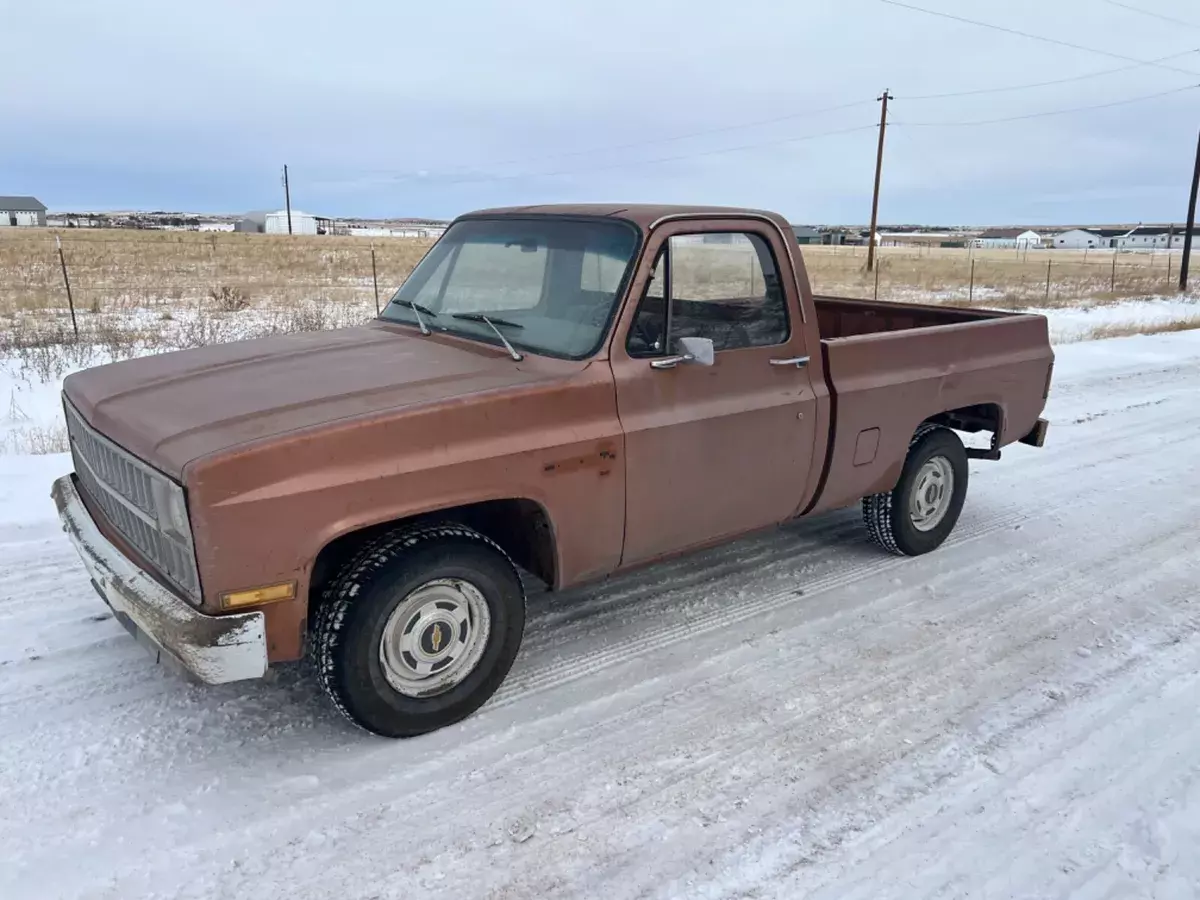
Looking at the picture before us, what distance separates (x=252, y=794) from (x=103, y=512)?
53.9 inches

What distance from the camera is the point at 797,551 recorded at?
534cm

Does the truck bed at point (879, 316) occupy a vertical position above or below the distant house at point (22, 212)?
below

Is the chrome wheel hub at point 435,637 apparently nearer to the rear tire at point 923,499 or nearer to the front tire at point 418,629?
the front tire at point 418,629

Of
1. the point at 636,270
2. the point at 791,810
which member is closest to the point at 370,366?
the point at 636,270

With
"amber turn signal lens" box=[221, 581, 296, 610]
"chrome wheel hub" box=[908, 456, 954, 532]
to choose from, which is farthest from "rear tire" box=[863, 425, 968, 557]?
"amber turn signal lens" box=[221, 581, 296, 610]

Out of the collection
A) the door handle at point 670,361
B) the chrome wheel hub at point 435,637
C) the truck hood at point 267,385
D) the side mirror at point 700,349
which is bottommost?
the chrome wheel hub at point 435,637

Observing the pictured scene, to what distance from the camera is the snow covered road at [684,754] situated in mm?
2754

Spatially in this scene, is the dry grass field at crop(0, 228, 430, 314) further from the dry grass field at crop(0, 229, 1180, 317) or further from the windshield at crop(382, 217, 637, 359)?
the windshield at crop(382, 217, 637, 359)

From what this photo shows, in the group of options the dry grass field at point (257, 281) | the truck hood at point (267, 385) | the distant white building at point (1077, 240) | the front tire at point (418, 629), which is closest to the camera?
the truck hood at point (267, 385)

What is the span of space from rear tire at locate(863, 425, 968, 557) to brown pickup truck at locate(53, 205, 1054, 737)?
6 centimetres

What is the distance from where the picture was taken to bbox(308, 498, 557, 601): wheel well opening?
11.0ft

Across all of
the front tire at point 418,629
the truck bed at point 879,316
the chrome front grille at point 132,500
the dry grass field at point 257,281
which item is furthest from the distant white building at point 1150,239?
the chrome front grille at point 132,500

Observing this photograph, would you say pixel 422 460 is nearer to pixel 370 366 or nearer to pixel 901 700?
pixel 370 366

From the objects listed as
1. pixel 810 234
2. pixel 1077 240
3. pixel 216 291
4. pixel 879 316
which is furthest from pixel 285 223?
pixel 1077 240
